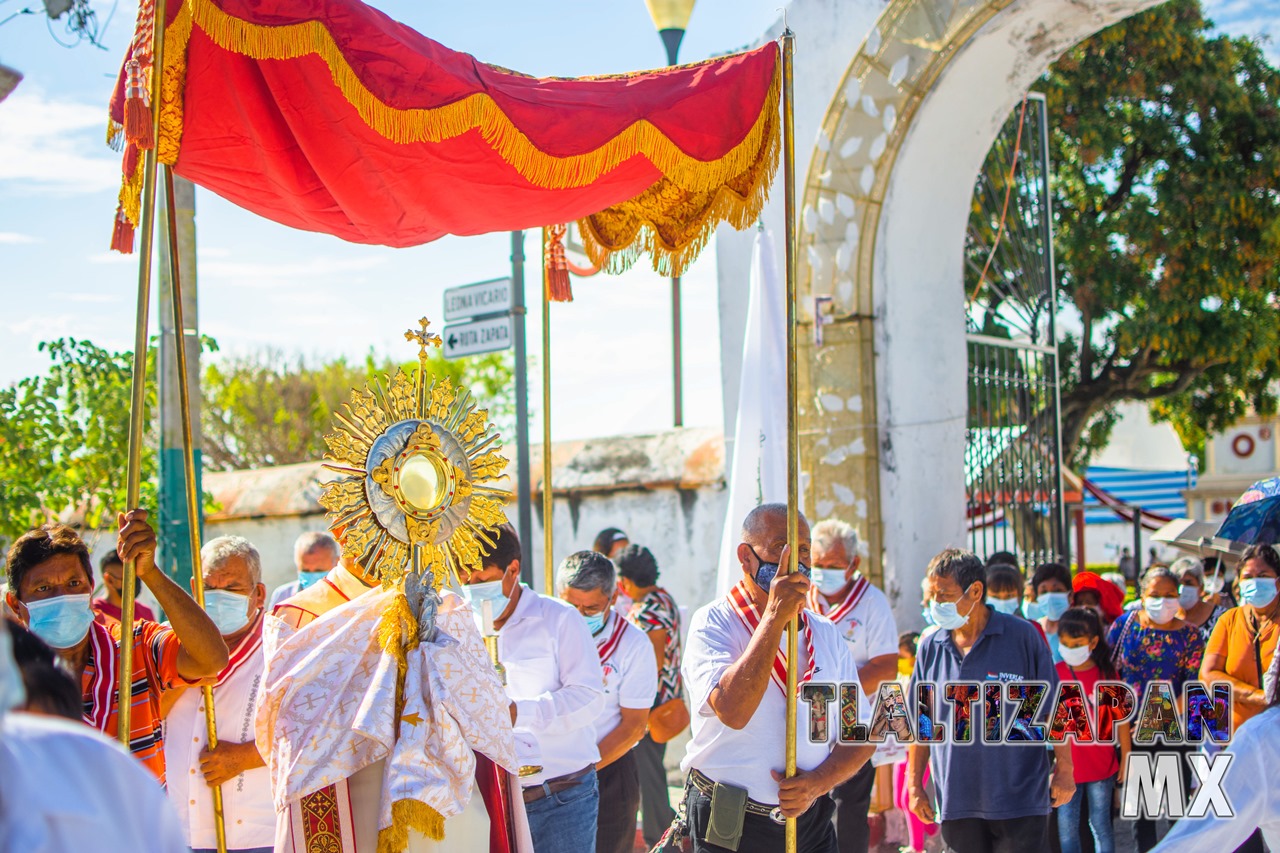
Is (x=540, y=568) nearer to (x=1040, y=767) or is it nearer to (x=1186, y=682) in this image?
(x=1186, y=682)

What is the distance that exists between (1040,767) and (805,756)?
54.4 inches

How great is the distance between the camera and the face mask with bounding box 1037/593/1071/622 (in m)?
7.40

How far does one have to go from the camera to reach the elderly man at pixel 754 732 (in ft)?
12.9

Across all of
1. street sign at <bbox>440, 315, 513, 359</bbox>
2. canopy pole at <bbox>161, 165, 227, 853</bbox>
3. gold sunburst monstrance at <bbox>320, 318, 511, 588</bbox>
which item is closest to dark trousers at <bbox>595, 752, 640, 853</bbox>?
canopy pole at <bbox>161, 165, 227, 853</bbox>

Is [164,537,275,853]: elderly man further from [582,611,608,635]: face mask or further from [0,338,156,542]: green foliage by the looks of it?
[0,338,156,542]: green foliage

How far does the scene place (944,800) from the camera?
16.4 feet

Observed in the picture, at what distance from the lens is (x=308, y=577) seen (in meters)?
6.89

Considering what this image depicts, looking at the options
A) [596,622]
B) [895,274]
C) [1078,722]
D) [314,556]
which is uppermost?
[895,274]

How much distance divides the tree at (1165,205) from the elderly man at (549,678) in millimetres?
12155

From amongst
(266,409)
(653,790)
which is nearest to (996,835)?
(653,790)

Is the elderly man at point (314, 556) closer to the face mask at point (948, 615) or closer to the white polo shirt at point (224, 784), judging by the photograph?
the white polo shirt at point (224, 784)

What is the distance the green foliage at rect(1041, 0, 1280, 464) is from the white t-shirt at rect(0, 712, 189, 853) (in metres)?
14.9

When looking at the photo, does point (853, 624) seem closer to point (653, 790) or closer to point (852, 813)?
point (852, 813)

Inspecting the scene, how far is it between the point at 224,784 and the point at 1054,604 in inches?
197
